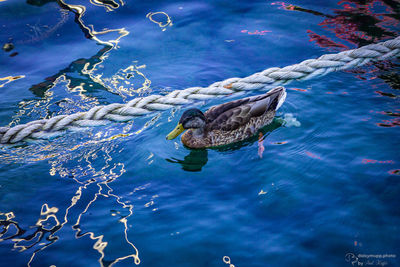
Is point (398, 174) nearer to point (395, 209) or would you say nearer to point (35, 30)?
point (395, 209)

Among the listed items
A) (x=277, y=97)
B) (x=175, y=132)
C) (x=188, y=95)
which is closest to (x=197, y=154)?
(x=175, y=132)

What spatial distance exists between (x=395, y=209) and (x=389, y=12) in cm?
559

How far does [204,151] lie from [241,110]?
783mm

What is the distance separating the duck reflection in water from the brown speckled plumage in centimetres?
7

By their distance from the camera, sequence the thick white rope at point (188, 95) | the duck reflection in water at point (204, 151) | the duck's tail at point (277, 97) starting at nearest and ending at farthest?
the duck reflection in water at point (204, 151) < the thick white rope at point (188, 95) < the duck's tail at point (277, 97)

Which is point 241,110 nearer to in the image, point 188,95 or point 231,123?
point 231,123

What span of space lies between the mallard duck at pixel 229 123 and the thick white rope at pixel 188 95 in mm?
264

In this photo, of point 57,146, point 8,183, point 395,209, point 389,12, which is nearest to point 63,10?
point 57,146

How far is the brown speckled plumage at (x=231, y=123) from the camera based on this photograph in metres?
4.97

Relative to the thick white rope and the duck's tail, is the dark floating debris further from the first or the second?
the duck's tail

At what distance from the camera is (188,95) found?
198 inches

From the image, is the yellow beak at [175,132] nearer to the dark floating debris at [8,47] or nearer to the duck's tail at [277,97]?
the duck's tail at [277,97]

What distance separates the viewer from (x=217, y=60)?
6762mm

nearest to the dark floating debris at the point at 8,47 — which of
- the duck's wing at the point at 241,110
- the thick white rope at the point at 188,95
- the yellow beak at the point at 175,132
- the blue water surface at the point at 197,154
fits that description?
the blue water surface at the point at 197,154
